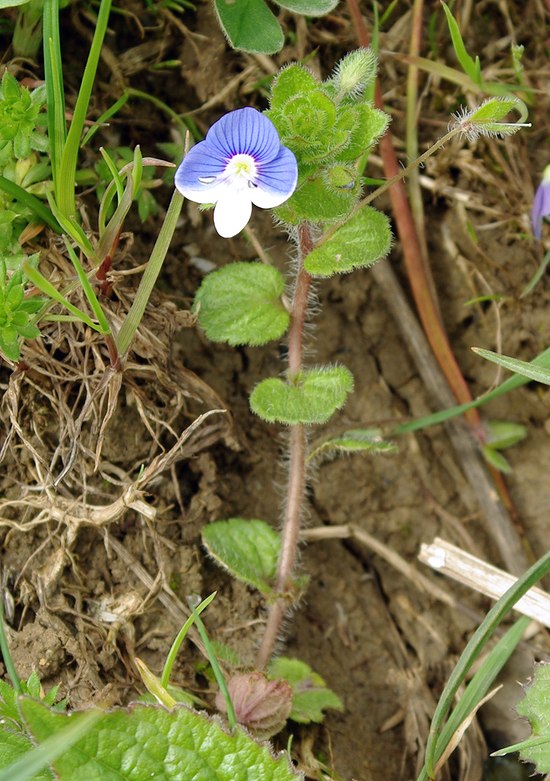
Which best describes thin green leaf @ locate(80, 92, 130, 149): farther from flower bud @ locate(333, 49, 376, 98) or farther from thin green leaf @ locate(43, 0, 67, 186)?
flower bud @ locate(333, 49, 376, 98)

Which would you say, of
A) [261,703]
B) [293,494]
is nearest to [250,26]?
[293,494]

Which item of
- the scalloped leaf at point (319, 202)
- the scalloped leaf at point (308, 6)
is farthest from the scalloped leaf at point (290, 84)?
the scalloped leaf at point (308, 6)

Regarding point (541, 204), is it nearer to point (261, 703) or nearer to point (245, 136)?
point (245, 136)

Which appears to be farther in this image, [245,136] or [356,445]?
[356,445]

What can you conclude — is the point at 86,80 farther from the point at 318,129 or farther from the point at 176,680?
the point at 176,680

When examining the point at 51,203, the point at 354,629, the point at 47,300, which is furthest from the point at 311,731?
the point at 51,203

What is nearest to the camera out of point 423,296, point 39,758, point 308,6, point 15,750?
point 39,758
